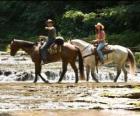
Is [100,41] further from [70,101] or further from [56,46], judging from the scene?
[70,101]

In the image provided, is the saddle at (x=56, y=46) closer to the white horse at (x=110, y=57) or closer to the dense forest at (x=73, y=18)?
the white horse at (x=110, y=57)

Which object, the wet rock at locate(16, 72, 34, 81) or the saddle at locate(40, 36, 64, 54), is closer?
the saddle at locate(40, 36, 64, 54)

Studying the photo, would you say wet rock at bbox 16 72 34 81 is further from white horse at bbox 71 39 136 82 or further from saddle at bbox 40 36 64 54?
saddle at bbox 40 36 64 54

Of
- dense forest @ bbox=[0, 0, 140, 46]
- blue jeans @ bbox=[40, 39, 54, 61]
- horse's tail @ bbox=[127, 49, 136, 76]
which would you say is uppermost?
dense forest @ bbox=[0, 0, 140, 46]

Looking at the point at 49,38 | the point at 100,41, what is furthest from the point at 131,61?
the point at 49,38

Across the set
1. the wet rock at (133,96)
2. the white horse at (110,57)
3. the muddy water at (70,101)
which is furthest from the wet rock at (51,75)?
the wet rock at (133,96)

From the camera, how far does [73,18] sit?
1831 inches

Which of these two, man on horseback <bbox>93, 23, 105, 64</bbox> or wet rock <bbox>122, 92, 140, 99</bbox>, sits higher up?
man on horseback <bbox>93, 23, 105, 64</bbox>

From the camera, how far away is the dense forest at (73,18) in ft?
140

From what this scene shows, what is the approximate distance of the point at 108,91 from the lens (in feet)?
57.4

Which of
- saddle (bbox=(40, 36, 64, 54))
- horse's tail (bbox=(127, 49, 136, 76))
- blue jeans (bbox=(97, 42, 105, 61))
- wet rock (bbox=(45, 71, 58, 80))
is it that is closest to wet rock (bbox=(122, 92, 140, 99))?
saddle (bbox=(40, 36, 64, 54))

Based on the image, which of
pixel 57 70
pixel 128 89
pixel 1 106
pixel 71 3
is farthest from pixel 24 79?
pixel 71 3

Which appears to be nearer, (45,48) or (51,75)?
(45,48)

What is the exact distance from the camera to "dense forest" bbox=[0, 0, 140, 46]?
4256 centimetres
